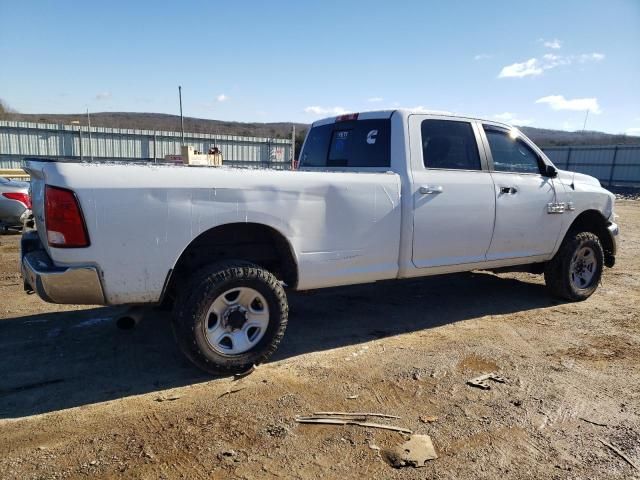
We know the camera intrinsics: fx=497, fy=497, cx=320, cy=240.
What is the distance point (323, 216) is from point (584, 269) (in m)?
3.88

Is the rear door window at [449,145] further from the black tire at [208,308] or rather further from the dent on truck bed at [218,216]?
the black tire at [208,308]

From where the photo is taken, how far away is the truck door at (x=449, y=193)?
4438 mm

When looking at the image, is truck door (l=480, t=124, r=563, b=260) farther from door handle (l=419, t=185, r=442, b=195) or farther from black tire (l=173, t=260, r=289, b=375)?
black tire (l=173, t=260, r=289, b=375)

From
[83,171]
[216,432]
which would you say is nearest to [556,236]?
[216,432]

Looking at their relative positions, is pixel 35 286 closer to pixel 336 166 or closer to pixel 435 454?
pixel 435 454

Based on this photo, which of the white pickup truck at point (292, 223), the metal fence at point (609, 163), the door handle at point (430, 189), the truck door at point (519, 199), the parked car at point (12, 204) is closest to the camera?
the white pickup truck at point (292, 223)

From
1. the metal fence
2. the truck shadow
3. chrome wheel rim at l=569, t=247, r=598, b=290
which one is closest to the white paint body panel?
chrome wheel rim at l=569, t=247, r=598, b=290

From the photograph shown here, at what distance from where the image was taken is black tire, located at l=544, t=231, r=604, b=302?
5.72 metres

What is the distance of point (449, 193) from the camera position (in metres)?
4.57

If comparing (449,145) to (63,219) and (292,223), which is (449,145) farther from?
(63,219)

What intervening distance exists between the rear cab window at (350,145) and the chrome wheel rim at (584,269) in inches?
117

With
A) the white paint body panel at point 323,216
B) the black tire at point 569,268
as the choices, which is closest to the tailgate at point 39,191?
the white paint body panel at point 323,216

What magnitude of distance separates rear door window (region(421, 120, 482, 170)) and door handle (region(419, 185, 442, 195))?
0.74ft

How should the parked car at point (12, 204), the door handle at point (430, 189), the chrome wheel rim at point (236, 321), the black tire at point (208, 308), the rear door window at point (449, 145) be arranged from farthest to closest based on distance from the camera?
the parked car at point (12, 204), the rear door window at point (449, 145), the door handle at point (430, 189), the chrome wheel rim at point (236, 321), the black tire at point (208, 308)
